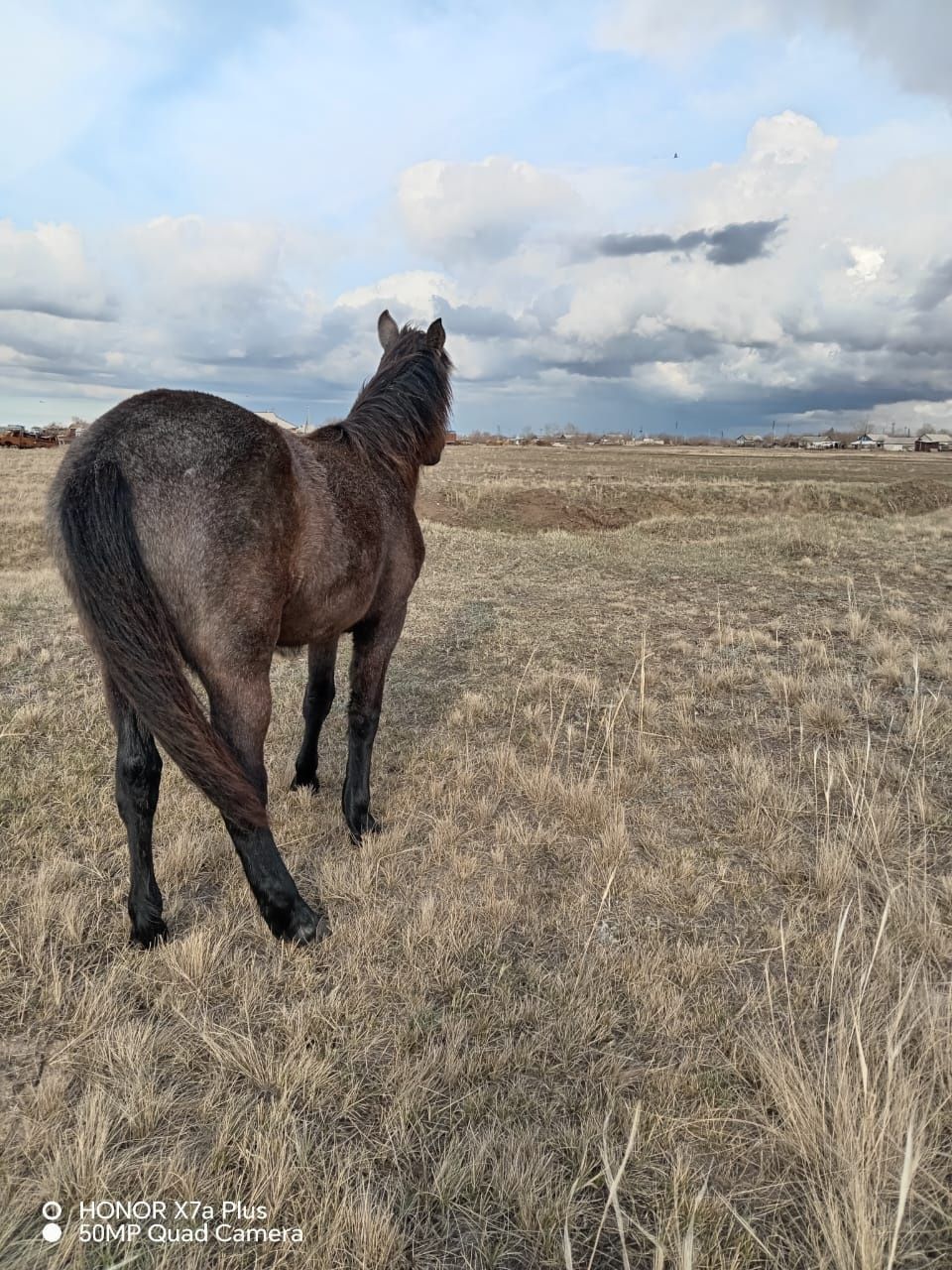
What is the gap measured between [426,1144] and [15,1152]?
1.15m

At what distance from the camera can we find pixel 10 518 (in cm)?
1717

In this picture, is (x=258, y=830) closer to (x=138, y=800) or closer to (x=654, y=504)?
(x=138, y=800)

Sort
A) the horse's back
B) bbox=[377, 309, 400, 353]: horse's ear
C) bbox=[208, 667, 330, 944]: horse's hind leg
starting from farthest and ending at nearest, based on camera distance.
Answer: bbox=[377, 309, 400, 353]: horse's ear → bbox=[208, 667, 330, 944]: horse's hind leg → the horse's back

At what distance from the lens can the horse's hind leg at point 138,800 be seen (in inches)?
114

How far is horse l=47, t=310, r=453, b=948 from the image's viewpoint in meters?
2.48

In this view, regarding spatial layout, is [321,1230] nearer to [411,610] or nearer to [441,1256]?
[441,1256]

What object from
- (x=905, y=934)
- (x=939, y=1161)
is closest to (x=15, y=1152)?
(x=939, y=1161)

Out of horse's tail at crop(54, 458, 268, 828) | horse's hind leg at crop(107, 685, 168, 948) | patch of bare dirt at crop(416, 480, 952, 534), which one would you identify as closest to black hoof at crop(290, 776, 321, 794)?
horse's hind leg at crop(107, 685, 168, 948)

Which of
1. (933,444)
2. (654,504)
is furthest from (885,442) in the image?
(654,504)

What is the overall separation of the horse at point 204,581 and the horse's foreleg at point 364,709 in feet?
1.40

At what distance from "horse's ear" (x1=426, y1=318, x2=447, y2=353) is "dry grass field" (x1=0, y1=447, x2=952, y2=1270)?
2.87 m

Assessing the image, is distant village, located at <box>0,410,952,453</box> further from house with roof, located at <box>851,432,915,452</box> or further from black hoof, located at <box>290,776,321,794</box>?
black hoof, located at <box>290,776,321,794</box>

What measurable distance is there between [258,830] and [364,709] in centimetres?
124

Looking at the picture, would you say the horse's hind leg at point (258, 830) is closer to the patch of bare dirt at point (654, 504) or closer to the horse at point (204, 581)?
the horse at point (204, 581)
